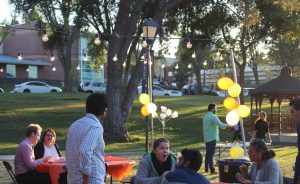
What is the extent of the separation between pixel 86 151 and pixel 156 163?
1.85 meters

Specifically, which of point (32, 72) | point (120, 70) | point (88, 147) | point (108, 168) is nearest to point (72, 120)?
point (120, 70)

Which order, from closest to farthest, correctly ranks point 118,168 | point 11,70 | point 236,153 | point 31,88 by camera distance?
point 118,168, point 236,153, point 31,88, point 11,70

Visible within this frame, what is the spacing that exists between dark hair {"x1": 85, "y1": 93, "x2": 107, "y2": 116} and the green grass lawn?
896cm

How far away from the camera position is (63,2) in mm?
20094

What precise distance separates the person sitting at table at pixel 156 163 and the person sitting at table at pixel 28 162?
241cm

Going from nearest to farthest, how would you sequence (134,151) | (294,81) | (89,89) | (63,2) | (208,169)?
(208,169) < (134,151) < (63,2) < (294,81) < (89,89)

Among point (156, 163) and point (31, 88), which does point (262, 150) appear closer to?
point (156, 163)

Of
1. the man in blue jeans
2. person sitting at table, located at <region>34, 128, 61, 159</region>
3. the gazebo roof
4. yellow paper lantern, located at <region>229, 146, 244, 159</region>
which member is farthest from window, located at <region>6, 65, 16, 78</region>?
person sitting at table, located at <region>34, 128, 61, 159</region>

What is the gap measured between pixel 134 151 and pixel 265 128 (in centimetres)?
479

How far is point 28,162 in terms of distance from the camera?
316 inches

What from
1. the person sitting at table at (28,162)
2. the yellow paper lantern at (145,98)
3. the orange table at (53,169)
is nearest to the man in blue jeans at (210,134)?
the yellow paper lantern at (145,98)

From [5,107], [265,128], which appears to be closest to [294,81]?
[265,128]

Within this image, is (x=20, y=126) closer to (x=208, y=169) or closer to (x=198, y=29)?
(x=198, y=29)

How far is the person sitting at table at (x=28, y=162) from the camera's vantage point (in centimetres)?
806
